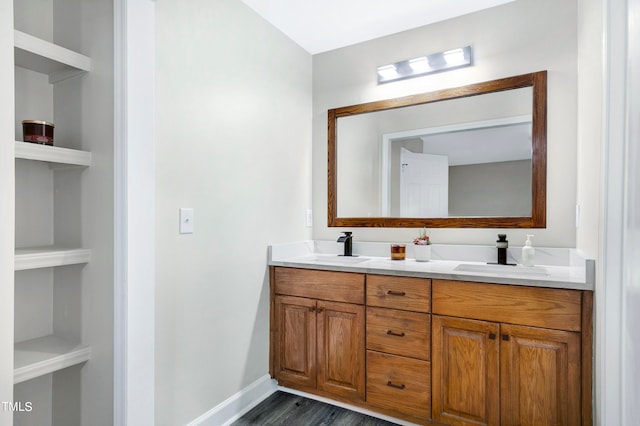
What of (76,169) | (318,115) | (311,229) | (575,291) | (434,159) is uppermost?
(318,115)

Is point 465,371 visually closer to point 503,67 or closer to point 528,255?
point 528,255

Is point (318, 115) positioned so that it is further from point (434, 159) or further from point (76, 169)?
point (76, 169)

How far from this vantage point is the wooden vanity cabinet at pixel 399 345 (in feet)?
6.15

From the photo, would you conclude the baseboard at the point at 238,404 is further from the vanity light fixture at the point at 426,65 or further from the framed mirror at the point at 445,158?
the vanity light fixture at the point at 426,65

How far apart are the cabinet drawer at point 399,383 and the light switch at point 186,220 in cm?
124

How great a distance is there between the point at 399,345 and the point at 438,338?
8.8 inches

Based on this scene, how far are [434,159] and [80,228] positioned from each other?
2.09 m

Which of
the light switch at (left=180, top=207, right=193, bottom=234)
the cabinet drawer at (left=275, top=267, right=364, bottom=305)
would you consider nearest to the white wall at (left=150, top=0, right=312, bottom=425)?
the light switch at (left=180, top=207, right=193, bottom=234)

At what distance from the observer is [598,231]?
1423 mm

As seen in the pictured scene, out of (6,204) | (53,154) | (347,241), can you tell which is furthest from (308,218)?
(6,204)

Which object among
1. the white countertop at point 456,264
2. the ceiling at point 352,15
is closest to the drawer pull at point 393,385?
the white countertop at point 456,264

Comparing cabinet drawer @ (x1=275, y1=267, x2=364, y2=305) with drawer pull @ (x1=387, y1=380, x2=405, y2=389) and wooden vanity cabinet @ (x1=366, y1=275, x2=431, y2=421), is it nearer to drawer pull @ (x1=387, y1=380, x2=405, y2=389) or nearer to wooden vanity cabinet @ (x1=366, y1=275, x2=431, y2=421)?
wooden vanity cabinet @ (x1=366, y1=275, x2=431, y2=421)

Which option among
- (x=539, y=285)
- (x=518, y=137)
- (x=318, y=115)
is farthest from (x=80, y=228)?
(x=518, y=137)

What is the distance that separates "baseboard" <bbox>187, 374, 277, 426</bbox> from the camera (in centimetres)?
185
